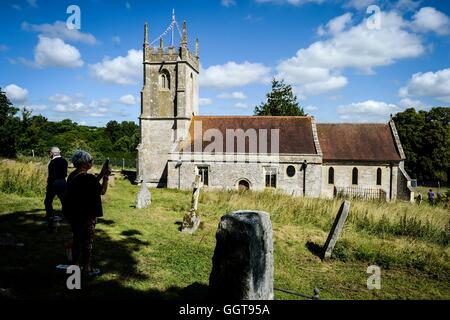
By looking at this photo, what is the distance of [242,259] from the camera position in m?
4.34

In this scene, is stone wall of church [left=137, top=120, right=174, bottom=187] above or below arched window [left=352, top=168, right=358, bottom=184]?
above

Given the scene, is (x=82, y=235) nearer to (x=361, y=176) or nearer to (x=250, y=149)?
(x=250, y=149)

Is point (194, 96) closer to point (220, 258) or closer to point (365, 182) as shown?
point (365, 182)

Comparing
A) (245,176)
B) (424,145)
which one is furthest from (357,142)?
→ (424,145)

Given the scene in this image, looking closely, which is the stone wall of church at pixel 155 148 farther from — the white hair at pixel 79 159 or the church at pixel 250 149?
the white hair at pixel 79 159

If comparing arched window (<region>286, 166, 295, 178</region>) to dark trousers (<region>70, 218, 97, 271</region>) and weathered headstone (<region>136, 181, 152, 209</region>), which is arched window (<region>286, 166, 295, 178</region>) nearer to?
weathered headstone (<region>136, 181, 152, 209</region>)

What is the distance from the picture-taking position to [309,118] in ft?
91.1

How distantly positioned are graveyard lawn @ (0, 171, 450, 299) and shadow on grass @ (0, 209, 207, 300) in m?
0.02

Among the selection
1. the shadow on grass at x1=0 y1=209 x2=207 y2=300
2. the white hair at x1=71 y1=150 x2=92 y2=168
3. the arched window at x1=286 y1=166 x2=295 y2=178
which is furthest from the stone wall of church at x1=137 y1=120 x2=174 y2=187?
the white hair at x1=71 y1=150 x2=92 y2=168

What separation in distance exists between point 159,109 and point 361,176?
58.2 feet

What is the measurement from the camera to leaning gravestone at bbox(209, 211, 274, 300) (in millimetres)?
4316

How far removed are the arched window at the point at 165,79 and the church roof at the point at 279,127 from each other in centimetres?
363

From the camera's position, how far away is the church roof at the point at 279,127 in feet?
85.1

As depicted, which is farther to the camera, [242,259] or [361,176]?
[361,176]
